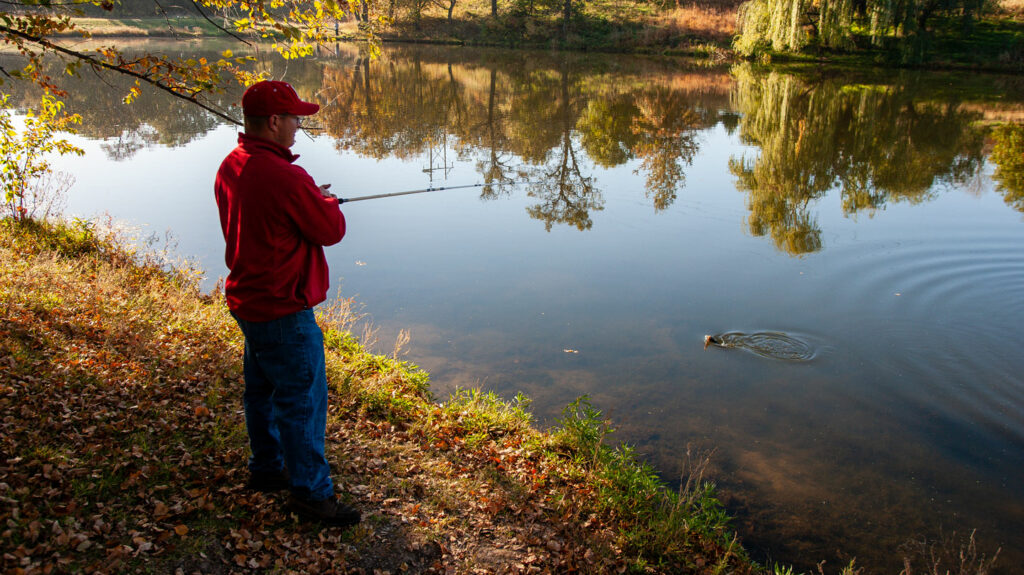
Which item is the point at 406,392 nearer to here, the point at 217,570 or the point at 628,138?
the point at 217,570

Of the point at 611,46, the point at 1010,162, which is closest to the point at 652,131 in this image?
the point at 1010,162

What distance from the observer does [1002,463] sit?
216 inches

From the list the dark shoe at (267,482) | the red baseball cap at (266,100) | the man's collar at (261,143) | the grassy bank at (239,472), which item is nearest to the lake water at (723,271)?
the grassy bank at (239,472)

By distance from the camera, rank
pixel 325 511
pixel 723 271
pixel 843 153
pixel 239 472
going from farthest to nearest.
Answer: pixel 843 153 → pixel 723 271 → pixel 239 472 → pixel 325 511

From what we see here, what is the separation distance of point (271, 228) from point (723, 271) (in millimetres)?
7720

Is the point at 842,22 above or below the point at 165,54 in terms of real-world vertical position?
above

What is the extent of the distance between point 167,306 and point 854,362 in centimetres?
741

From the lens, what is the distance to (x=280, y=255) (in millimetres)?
3123

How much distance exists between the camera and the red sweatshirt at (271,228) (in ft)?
9.99

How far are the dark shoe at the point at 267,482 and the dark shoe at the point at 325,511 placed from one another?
0.68 feet

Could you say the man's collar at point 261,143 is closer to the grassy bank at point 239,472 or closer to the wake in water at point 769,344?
the grassy bank at point 239,472

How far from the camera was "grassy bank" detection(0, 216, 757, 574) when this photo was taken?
3.39 m

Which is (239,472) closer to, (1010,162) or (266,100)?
(266,100)

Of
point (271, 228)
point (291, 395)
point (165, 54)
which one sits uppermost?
point (165, 54)
